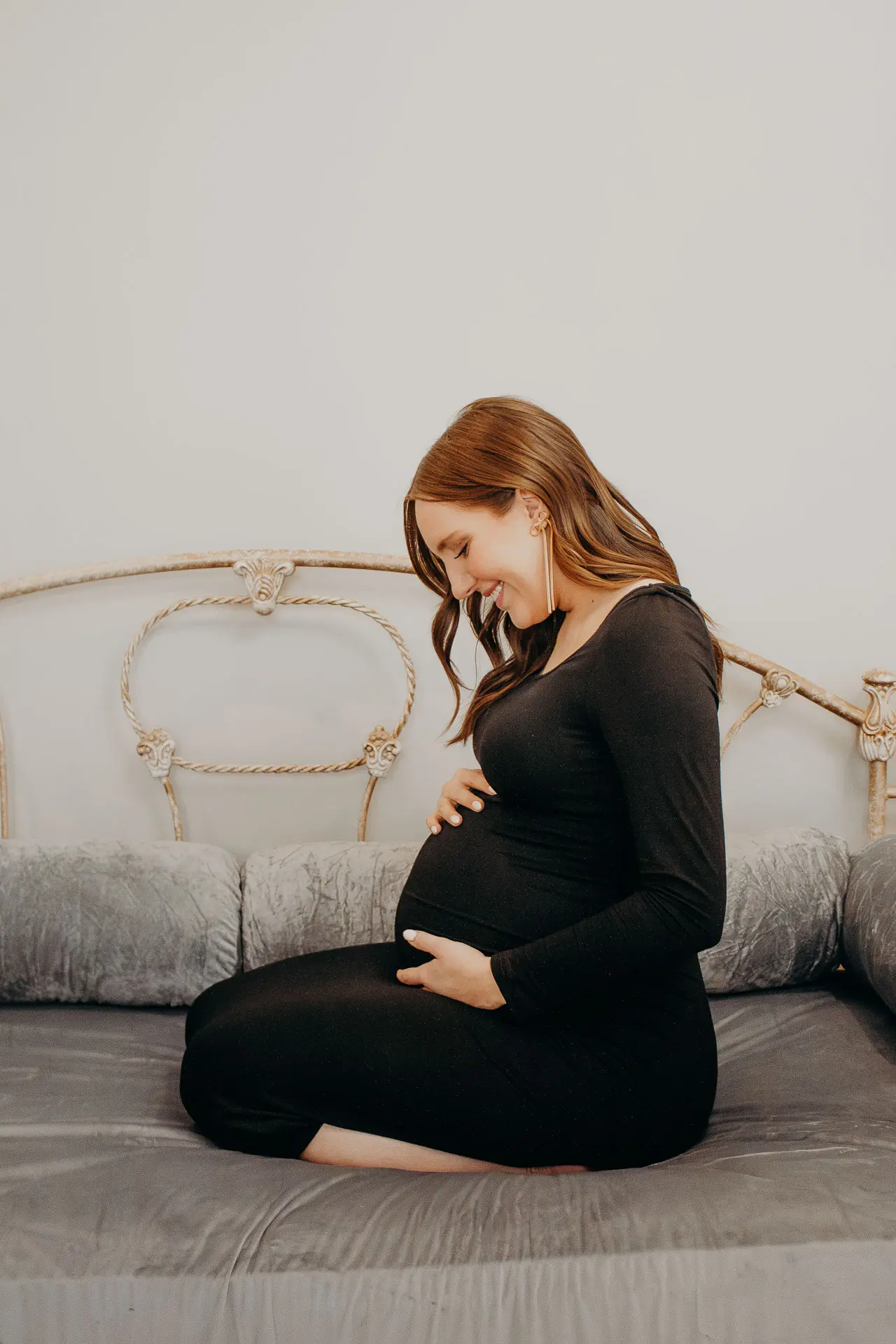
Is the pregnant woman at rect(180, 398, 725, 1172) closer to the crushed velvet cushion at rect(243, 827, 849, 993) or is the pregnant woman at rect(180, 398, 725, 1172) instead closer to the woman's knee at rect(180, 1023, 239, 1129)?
the woman's knee at rect(180, 1023, 239, 1129)

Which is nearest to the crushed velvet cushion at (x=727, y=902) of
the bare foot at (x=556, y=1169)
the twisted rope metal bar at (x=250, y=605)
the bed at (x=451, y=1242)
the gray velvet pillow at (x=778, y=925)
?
the gray velvet pillow at (x=778, y=925)

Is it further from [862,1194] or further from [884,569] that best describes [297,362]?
[862,1194]

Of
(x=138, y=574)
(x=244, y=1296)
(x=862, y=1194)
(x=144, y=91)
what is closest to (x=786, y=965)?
(x=862, y=1194)

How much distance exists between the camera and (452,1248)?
2.65 ft

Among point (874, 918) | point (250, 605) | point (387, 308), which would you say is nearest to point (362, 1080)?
point (874, 918)

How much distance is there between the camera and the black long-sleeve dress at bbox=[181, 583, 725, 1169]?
0.89 meters

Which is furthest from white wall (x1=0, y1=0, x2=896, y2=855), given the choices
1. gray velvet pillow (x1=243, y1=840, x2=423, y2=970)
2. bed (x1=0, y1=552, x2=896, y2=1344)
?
bed (x1=0, y1=552, x2=896, y2=1344)

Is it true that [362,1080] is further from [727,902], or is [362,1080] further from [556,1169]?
[727,902]

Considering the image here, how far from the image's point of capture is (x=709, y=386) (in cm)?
164

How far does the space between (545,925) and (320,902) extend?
527 mm

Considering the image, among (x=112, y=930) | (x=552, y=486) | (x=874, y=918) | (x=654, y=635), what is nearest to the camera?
(x=654, y=635)

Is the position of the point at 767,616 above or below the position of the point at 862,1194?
above

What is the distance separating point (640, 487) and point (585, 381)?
19 centimetres

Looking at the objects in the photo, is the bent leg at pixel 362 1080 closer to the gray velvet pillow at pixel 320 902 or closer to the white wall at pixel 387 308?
the gray velvet pillow at pixel 320 902
